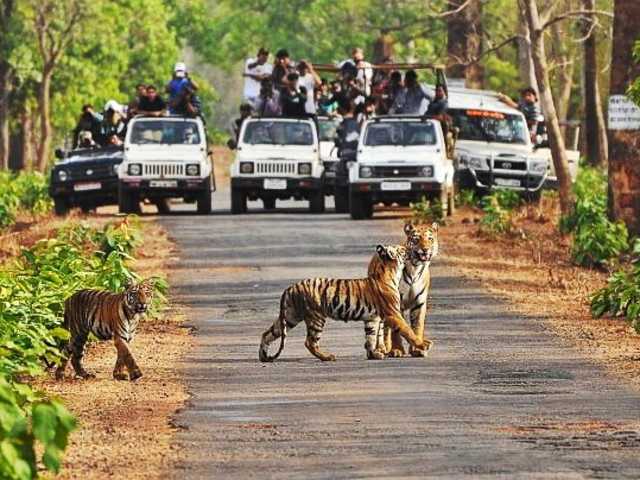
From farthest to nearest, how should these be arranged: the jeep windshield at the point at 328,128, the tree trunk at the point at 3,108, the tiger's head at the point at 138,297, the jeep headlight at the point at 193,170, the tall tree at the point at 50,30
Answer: the tree trunk at the point at 3,108 → the tall tree at the point at 50,30 → the jeep windshield at the point at 328,128 → the jeep headlight at the point at 193,170 → the tiger's head at the point at 138,297

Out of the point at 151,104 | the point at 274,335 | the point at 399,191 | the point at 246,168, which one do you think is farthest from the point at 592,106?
the point at 274,335

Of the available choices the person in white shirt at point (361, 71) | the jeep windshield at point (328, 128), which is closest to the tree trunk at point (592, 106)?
the person in white shirt at point (361, 71)

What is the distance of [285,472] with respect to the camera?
11344 millimetres

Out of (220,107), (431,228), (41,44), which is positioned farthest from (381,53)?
(220,107)

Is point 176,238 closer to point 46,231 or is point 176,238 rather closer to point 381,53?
point 46,231

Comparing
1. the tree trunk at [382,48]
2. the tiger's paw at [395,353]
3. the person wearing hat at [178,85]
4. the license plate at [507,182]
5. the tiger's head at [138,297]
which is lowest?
the tiger's paw at [395,353]

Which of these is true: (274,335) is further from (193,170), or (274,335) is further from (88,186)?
(88,186)

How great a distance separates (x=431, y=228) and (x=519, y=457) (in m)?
6.56

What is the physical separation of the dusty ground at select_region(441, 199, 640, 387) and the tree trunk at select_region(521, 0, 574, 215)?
66cm

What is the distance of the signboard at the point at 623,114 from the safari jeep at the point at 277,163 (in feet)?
42.3

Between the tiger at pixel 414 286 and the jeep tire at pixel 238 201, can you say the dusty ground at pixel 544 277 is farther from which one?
the jeep tire at pixel 238 201

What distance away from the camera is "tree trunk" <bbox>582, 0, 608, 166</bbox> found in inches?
2066

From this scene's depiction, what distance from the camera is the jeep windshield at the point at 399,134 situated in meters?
38.2

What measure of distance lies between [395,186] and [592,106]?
56.2 ft
